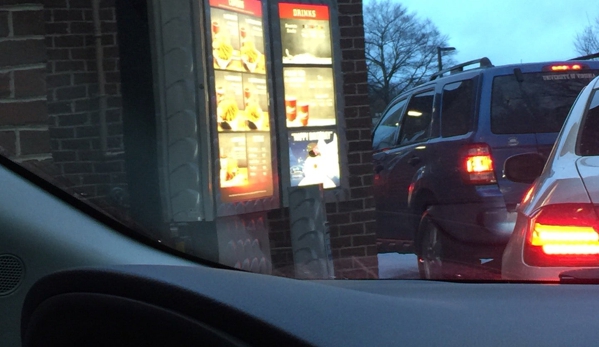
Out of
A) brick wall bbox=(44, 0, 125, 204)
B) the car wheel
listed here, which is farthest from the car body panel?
brick wall bbox=(44, 0, 125, 204)

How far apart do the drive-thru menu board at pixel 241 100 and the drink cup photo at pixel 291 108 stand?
15 cm

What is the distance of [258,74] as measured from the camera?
4.70 metres

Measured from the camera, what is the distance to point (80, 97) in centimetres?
287

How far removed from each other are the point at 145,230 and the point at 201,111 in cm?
197

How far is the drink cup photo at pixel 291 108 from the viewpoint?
4543 mm

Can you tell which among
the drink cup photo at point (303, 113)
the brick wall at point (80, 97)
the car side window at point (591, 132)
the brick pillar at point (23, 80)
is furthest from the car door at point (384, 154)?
the brick pillar at point (23, 80)

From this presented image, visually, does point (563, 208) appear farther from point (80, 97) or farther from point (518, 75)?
point (80, 97)

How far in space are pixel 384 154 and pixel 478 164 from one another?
39 centimetres

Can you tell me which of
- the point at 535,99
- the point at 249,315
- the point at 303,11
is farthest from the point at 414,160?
the point at 249,315

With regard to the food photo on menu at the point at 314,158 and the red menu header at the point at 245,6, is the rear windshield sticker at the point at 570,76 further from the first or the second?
the red menu header at the point at 245,6

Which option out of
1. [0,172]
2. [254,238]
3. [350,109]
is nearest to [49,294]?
[0,172]

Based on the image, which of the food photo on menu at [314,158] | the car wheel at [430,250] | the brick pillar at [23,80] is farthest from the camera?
the food photo on menu at [314,158]

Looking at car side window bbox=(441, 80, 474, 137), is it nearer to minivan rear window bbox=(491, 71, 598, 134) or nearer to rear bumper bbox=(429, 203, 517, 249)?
minivan rear window bbox=(491, 71, 598, 134)

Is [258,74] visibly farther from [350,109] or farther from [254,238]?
[254,238]
